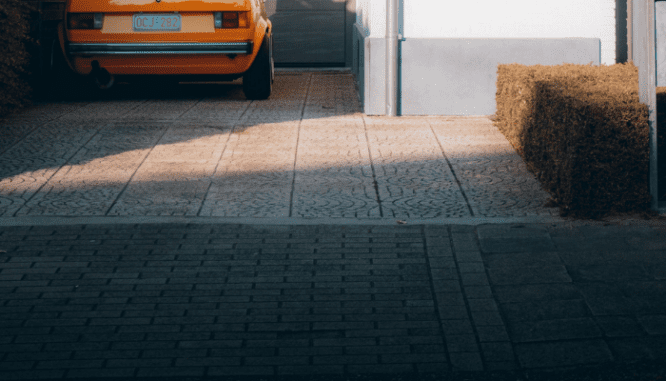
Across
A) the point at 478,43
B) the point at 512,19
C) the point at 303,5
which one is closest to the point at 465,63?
the point at 478,43

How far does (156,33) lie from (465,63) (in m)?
3.78

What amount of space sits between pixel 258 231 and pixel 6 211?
1940 mm

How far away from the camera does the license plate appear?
9.22 meters

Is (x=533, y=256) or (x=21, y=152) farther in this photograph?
(x=21, y=152)

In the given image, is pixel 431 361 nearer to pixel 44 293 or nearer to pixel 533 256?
pixel 533 256

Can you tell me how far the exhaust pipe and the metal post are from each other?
11.7 feet

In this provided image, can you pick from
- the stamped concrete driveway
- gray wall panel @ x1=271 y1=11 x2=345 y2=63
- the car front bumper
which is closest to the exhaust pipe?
the car front bumper

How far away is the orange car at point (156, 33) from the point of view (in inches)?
361

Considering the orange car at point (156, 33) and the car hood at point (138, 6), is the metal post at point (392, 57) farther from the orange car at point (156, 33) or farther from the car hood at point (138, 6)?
the car hood at point (138, 6)

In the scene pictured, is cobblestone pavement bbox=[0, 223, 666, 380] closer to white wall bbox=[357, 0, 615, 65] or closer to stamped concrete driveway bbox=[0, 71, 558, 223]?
stamped concrete driveway bbox=[0, 71, 558, 223]

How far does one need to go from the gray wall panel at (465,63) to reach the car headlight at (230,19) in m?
1.73

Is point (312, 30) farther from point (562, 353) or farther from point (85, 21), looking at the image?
point (562, 353)

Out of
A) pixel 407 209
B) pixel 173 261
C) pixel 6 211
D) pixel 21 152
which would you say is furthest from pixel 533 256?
pixel 21 152

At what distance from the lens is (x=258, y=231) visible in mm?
5211
